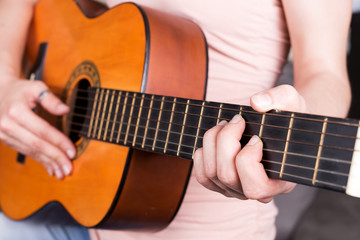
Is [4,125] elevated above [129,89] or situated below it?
below

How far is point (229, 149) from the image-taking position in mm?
521

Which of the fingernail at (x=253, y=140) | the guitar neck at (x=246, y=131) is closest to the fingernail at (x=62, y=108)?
the guitar neck at (x=246, y=131)

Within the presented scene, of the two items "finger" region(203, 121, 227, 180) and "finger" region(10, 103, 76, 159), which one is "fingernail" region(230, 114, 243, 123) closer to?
"finger" region(203, 121, 227, 180)

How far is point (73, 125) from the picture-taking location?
2.93ft

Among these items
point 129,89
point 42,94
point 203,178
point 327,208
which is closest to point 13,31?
point 42,94

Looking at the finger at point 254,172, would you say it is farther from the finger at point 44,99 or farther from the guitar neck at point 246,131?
the finger at point 44,99

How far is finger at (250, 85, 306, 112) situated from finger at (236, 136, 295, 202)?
45mm

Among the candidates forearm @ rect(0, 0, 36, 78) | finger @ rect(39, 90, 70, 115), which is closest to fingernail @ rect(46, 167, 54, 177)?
finger @ rect(39, 90, 70, 115)

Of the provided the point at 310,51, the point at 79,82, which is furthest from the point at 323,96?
the point at 79,82

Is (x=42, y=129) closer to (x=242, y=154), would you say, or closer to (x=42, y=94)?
(x=42, y=94)

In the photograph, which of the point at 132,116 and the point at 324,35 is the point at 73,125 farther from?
the point at 324,35

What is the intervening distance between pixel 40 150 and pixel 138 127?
12.5 inches

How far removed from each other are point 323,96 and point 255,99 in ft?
0.91

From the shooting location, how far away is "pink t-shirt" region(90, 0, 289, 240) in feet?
2.68
